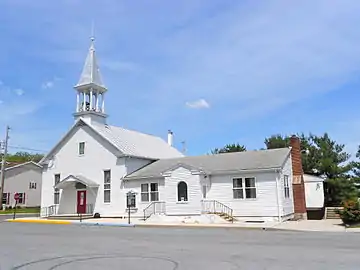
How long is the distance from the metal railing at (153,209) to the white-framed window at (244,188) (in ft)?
19.2

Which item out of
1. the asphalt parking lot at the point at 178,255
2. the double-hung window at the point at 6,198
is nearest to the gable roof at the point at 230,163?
the asphalt parking lot at the point at 178,255

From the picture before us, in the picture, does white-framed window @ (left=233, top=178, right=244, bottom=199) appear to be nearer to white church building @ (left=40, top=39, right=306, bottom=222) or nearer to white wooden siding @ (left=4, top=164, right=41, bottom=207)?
white church building @ (left=40, top=39, right=306, bottom=222)

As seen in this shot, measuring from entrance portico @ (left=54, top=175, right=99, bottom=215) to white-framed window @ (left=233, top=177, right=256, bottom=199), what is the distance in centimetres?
1236

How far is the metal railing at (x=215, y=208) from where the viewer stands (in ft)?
93.2

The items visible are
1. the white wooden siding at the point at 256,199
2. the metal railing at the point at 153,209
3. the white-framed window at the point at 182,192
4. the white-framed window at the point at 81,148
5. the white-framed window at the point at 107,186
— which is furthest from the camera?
the white-framed window at the point at 81,148

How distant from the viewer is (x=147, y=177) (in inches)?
1249

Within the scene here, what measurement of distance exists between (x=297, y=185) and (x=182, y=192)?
8740 millimetres

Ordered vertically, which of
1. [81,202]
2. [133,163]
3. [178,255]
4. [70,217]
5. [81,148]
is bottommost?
[178,255]

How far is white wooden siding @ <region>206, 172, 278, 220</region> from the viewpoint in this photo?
27219mm

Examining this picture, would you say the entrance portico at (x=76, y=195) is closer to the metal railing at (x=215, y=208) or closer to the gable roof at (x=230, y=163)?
the gable roof at (x=230, y=163)

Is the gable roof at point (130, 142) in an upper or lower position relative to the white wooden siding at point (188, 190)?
upper

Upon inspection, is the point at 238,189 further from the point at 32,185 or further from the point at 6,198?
the point at 32,185

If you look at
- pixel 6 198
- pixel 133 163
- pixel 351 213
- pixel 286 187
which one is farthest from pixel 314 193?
pixel 6 198

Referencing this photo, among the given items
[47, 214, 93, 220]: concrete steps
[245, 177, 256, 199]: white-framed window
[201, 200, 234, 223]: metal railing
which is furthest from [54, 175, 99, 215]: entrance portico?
[245, 177, 256, 199]: white-framed window
